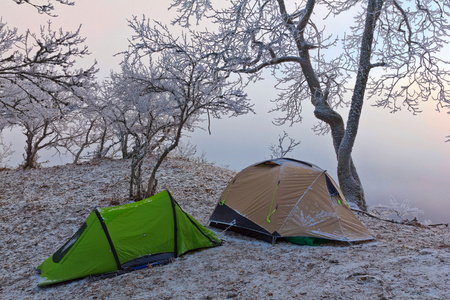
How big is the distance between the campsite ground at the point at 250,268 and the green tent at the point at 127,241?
0.22 metres

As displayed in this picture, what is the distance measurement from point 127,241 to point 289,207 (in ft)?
10.9

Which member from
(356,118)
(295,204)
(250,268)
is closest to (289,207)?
(295,204)

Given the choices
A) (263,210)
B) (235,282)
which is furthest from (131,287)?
(263,210)

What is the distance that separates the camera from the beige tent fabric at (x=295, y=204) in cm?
689

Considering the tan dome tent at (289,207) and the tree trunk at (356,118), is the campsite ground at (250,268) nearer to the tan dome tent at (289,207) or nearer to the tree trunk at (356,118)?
the tan dome tent at (289,207)

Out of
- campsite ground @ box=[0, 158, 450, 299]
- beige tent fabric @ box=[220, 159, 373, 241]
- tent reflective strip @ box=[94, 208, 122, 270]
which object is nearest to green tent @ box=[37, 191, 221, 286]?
tent reflective strip @ box=[94, 208, 122, 270]

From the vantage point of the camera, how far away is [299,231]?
6.82m

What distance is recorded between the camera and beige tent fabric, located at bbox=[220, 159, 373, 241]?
689 cm

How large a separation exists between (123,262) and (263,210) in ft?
10.0

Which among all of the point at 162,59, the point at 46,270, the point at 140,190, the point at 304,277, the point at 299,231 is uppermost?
the point at 162,59

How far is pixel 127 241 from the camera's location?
6.13m

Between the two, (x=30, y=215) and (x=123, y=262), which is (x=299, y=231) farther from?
(x=30, y=215)

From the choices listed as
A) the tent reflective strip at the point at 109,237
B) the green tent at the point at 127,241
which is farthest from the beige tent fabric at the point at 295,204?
the tent reflective strip at the point at 109,237

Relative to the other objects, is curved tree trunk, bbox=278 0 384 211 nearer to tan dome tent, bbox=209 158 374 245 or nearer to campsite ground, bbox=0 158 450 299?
campsite ground, bbox=0 158 450 299
